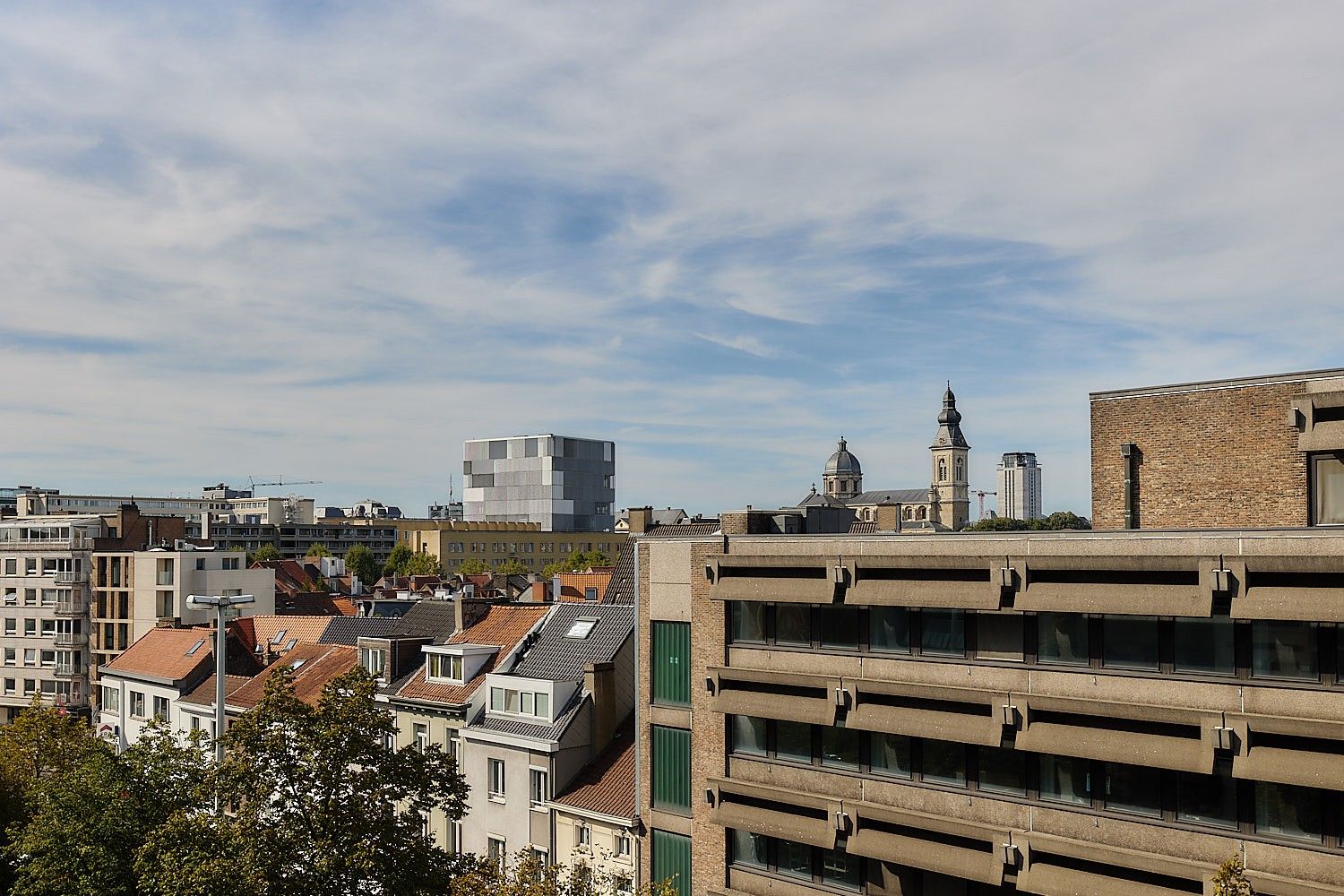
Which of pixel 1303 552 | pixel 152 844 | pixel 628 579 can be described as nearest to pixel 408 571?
pixel 628 579

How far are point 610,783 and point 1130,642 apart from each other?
876 inches

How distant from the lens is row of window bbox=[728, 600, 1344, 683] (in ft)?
84.8

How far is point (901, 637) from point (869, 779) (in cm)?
425

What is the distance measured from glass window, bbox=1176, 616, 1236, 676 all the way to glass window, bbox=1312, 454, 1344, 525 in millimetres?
4023

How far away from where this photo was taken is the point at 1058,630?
97.6 feet

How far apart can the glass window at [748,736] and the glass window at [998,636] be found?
8.66 meters

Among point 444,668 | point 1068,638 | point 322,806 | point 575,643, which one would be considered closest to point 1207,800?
point 1068,638

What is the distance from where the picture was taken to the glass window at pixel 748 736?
37375 millimetres

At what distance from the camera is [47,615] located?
104 metres

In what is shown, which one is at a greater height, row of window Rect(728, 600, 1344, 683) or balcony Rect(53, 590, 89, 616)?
row of window Rect(728, 600, 1344, 683)

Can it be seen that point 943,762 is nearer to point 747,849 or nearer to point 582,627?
point 747,849

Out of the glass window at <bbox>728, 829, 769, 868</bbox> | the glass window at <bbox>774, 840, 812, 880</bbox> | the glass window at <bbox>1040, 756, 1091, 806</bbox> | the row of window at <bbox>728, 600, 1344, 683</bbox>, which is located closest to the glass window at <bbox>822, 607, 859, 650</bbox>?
the row of window at <bbox>728, 600, 1344, 683</bbox>

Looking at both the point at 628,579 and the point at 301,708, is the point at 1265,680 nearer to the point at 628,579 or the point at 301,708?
the point at 301,708

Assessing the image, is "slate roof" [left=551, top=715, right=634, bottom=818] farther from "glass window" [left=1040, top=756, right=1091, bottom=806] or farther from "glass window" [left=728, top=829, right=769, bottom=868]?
"glass window" [left=1040, top=756, right=1091, bottom=806]
